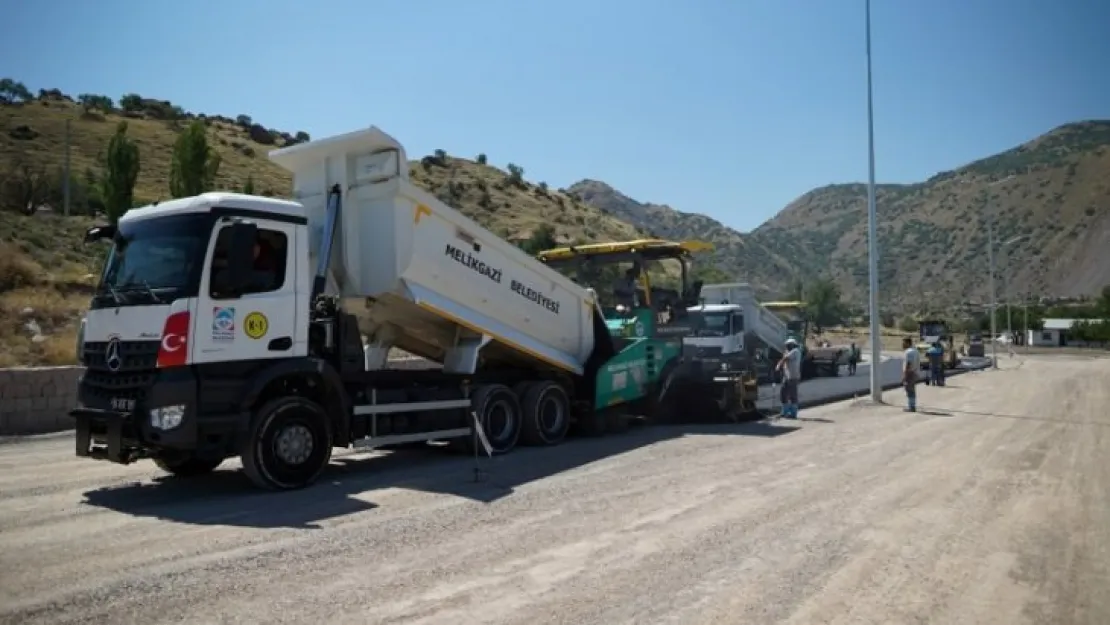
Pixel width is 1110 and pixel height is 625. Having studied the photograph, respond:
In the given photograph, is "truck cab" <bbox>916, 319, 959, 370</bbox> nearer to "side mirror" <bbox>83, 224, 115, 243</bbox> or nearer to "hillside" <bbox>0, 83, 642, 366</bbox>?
"hillside" <bbox>0, 83, 642, 366</bbox>

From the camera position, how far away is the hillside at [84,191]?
21000 millimetres

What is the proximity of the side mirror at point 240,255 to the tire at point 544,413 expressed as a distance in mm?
4738

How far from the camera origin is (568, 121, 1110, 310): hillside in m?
103

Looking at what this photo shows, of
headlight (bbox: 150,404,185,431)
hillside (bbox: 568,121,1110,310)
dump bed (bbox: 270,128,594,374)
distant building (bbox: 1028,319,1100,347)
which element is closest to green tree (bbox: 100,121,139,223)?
dump bed (bbox: 270,128,594,374)

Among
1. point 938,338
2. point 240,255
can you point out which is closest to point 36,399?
point 240,255

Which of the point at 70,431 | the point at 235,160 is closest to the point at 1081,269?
the point at 235,160

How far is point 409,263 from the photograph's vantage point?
9.55m

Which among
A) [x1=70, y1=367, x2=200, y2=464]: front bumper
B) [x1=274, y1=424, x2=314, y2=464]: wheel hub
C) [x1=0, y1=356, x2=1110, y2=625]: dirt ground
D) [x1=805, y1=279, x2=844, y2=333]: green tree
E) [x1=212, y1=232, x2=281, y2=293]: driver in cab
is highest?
[x1=805, y1=279, x2=844, y2=333]: green tree

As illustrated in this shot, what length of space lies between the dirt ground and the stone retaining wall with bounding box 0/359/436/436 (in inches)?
89.2

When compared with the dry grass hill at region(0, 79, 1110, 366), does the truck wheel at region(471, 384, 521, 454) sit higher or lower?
lower

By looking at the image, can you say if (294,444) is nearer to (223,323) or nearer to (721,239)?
(223,323)

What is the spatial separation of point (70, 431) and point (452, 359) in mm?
7437

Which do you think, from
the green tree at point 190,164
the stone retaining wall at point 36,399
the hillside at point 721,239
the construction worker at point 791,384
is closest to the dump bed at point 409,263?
the stone retaining wall at point 36,399

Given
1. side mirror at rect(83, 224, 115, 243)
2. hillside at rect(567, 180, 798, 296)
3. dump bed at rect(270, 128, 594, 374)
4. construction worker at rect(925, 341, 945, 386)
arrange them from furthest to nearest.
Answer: hillside at rect(567, 180, 798, 296)
construction worker at rect(925, 341, 945, 386)
dump bed at rect(270, 128, 594, 374)
side mirror at rect(83, 224, 115, 243)
